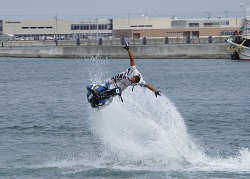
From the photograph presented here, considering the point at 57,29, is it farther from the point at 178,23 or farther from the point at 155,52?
the point at 155,52

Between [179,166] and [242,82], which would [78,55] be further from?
[179,166]

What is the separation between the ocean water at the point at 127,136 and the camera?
1809cm

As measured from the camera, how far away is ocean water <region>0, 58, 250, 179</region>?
18.1 meters

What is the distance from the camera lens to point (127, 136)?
21219mm

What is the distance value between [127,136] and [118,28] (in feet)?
396

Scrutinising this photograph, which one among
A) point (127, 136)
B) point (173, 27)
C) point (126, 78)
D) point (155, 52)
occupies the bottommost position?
point (127, 136)

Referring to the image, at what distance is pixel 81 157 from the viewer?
65.3 ft

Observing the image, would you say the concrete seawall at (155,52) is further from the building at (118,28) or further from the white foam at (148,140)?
the building at (118,28)

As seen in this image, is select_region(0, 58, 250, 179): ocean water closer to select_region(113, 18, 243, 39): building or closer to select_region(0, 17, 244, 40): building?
select_region(113, 18, 243, 39): building

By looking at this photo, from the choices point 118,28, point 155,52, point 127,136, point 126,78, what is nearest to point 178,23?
point 118,28

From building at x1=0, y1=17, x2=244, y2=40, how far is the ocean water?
94895 mm

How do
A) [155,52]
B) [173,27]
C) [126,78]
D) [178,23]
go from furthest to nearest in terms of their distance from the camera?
[173,27], [178,23], [155,52], [126,78]

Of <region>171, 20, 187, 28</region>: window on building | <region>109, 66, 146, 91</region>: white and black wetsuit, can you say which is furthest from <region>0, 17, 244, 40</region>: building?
<region>109, 66, 146, 91</region>: white and black wetsuit

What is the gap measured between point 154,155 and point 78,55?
53102 millimetres
